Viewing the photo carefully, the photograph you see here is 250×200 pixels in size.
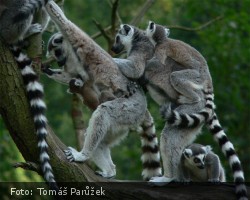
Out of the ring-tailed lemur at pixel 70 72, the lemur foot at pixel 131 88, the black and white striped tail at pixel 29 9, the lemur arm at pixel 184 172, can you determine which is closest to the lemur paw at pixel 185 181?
the lemur arm at pixel 184 172

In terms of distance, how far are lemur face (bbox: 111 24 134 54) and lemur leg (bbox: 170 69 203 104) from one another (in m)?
1.01

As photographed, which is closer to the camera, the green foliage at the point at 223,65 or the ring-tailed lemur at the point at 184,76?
the ring-tailed lemur at the point at 184,76

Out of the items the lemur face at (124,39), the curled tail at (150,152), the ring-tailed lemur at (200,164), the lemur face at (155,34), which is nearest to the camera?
the ring-tailed lemur at (200,164)

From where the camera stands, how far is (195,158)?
27.1 feet

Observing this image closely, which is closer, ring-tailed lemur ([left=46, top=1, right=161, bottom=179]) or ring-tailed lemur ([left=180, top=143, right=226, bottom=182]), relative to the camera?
ring-tailed lemur ([left=46, top=1, right=161, bottom=179])

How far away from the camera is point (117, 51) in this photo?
9711mm

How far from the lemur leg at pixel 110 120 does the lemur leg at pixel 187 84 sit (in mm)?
536

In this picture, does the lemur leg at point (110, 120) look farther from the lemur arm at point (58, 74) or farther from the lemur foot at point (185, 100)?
the lemur arm at point (58, 74)

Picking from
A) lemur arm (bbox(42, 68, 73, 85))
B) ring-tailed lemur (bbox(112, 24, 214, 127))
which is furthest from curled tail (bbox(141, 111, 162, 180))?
lemur arm (bbox(42, 68, 73, 85))

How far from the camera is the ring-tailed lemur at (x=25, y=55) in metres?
7.42

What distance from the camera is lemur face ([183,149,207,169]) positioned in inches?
325

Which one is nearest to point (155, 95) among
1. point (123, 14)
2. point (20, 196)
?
point (20, 196)

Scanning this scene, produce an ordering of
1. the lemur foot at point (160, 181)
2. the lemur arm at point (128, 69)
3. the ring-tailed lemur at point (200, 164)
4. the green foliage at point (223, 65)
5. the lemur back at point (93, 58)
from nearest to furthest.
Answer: the lemur foot at point (160, 181), the ring-tailed lemur at point (200, 164), the lemur back at point (93, 58), the lemur arm at point (128, 69), the green foliage at point (223, 65)

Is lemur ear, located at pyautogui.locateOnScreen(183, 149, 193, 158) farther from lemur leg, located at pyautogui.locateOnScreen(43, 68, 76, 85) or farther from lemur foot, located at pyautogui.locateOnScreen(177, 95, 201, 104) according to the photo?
lemur leg, located at pyautogui.locateOnScreen(43, 68, 76, 85)
